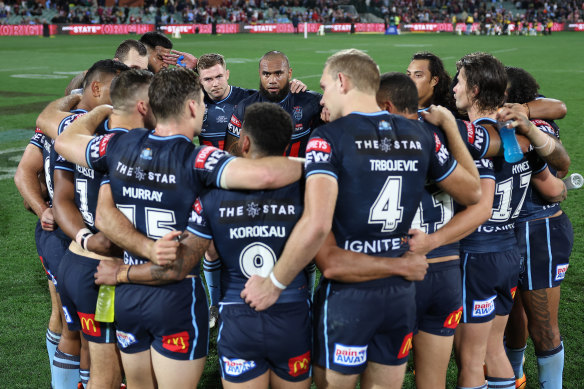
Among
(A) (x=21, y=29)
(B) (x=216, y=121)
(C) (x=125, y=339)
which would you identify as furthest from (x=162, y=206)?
(A) (x=21, y=29)

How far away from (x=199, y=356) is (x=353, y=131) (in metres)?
1.53

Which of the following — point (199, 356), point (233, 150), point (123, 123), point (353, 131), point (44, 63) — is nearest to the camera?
point (353, 131)

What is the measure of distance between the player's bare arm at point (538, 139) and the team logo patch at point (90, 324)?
2742mm

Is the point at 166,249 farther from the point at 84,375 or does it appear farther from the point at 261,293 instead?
the point at 84,375

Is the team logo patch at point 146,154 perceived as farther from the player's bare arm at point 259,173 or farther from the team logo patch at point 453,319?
the team logo patch at point 453,319

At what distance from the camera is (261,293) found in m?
3.24

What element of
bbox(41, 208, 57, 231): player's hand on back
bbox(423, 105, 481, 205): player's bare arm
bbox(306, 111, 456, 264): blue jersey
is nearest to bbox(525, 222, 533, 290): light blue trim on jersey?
bbox(423, 105, 481, 205): player's bare arm

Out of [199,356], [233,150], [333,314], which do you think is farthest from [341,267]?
[233,150]

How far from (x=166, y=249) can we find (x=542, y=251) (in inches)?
106

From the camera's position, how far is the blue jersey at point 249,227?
3244 mm

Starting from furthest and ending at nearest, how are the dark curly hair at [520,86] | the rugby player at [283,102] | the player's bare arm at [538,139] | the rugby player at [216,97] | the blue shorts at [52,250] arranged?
the rugby player at [216,97]
the rugby player at [283,102]
the dark curly hair at [520,86]
the blue shorts at [52,250]
the player's bare arm at [538,139]

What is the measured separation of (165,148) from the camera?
3422 millimetres

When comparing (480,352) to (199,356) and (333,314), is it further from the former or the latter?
(199,356)

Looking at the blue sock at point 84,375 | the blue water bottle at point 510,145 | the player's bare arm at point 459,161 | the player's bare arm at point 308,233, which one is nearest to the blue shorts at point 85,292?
the blue sock at point 84,375
